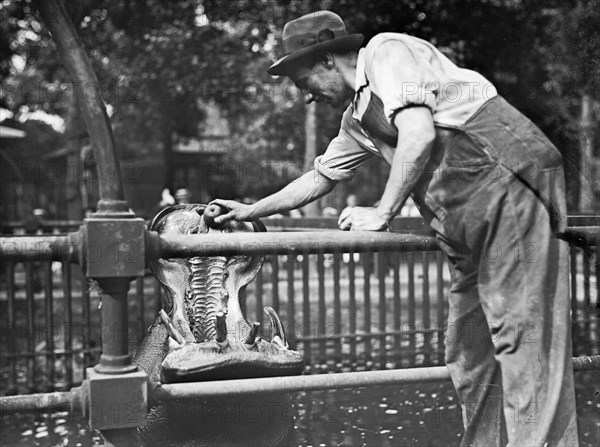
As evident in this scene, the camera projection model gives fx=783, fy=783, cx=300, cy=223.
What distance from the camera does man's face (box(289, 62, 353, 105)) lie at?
2.76 m

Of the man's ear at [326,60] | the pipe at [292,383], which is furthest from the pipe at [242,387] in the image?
the man's ear at [326,60]

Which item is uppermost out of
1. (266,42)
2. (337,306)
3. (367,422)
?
(266,42)

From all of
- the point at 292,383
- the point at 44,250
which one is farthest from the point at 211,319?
the point at 44,250

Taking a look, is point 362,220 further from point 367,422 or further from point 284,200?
point 367,422

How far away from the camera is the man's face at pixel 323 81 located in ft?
9.07

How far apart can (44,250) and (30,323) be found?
158 inches

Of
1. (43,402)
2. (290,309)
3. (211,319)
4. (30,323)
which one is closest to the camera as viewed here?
(43,402)

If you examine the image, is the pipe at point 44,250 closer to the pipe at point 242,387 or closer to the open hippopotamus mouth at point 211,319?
the pipe at point 242,387

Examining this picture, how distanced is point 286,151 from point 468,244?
2277cm

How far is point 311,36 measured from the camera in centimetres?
277

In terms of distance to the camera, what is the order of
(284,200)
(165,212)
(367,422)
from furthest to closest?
(367,422) < (165,212) < (284,200)

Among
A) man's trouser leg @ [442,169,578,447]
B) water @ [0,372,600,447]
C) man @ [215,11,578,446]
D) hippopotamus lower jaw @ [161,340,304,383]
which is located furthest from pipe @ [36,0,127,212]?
water @ [0,372,600,447]

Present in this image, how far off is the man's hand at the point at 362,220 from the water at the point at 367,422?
2.52 metres

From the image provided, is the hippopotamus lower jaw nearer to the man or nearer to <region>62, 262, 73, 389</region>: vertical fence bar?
the man
